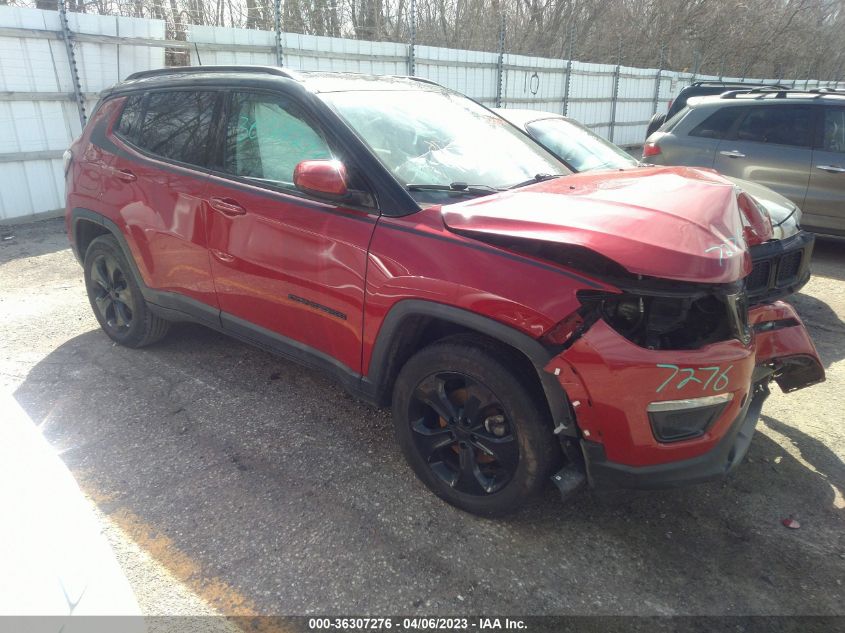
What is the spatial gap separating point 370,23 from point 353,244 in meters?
17.1

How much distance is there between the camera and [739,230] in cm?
233

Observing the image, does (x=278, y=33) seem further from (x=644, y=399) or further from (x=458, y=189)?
(x=644, y=399)

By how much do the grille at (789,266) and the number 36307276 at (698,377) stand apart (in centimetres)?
151

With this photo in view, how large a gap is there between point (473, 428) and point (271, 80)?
6.68 ft

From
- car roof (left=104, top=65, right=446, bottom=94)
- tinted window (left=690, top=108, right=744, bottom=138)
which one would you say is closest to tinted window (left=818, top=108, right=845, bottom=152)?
tinted window (left=690, top=108, right=744, bottom=138)

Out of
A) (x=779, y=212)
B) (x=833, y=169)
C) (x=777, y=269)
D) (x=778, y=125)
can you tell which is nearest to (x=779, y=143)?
(x=778, y=125)

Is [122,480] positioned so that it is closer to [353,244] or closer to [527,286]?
[353,244]

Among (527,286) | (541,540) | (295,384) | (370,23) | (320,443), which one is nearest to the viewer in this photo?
(527,286)

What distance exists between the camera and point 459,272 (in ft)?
7.54

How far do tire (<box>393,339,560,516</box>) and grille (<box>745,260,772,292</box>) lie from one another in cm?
152

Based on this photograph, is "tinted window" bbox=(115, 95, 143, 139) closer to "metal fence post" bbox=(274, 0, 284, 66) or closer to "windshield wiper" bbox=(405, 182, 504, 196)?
"windshield wiper" bbox=(405, 182, 504, 196)

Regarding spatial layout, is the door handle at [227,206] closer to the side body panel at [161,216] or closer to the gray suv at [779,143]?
the side body panel at [161,216]

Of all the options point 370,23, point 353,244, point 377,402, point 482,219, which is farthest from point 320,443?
point 370,23

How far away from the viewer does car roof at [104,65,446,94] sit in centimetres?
302
